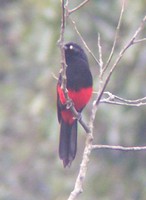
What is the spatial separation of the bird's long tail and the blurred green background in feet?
3.14

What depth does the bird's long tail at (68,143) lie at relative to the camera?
231 inches

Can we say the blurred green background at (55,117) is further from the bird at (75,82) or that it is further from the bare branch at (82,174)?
the bare branch at (82,174)

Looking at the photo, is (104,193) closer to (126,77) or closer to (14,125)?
(126,77)

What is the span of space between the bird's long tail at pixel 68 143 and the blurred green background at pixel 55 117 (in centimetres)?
96

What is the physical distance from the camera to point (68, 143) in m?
6.04

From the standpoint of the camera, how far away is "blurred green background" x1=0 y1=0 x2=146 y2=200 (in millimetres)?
7336

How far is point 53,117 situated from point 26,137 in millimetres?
2024

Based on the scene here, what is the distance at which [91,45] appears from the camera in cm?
823

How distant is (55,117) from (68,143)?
1260 millimetres

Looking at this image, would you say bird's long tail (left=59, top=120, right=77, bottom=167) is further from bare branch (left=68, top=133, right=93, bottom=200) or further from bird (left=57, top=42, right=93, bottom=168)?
bare branch (left=68, top=133, right=93, bottom=200)

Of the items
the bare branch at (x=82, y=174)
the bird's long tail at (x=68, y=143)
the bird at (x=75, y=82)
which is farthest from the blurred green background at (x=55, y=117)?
the bare branch at (x=82, y=174)

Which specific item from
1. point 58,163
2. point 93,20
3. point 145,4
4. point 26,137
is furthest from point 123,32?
point 26,137

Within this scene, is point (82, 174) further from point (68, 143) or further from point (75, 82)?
point (68, 143)

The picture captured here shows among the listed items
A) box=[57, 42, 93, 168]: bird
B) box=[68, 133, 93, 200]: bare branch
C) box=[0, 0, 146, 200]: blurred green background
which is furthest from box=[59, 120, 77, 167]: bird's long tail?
box=[68, 133, 93, 200]: bare branch
